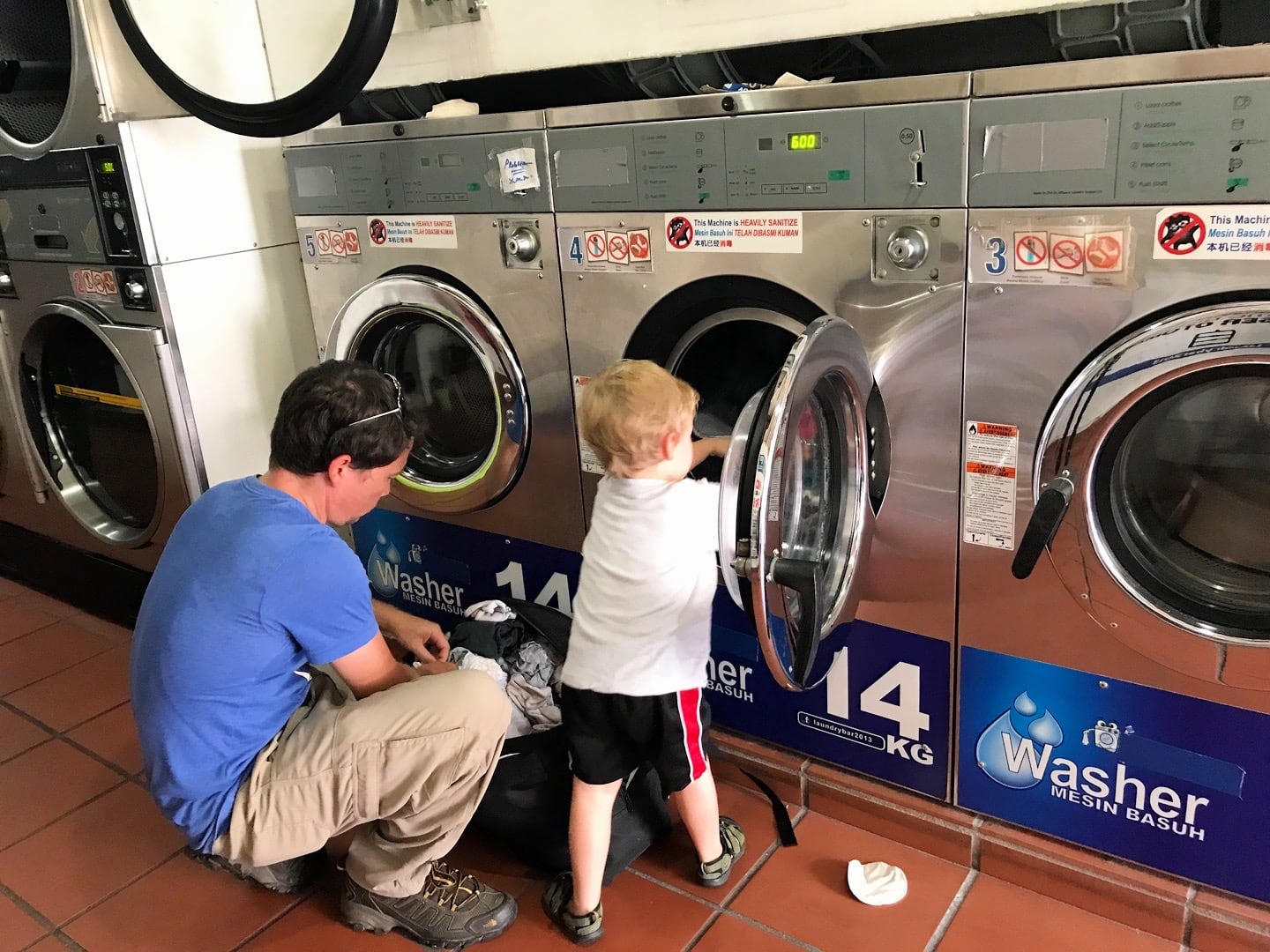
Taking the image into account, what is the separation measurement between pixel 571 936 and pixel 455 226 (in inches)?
53.8

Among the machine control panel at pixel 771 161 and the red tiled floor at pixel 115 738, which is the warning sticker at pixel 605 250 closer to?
the machine control panel at pixel 771 161

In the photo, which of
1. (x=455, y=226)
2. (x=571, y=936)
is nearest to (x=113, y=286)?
(x=455, y=226)

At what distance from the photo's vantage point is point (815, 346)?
1.39 m

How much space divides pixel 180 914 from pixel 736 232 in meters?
1.56

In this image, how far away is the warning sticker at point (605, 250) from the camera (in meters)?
1.85

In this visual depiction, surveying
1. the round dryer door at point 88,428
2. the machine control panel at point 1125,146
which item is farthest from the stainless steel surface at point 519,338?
the machine control panel at point 1125,146

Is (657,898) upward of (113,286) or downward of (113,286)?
downward

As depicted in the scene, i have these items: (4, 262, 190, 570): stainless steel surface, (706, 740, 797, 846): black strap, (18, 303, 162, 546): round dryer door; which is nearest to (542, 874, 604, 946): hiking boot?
(706, 740, 797, 846): black strap

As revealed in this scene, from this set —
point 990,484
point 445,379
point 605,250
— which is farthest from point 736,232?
point 445,379

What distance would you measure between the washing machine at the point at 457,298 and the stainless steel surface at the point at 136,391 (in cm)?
42

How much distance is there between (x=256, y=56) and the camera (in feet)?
8.03

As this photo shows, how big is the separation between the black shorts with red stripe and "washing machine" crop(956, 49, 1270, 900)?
47cm

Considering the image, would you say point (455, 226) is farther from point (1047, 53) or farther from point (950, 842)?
point (950, 842)

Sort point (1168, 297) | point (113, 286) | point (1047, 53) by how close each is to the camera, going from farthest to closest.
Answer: point (113, 286) → point (1047, 53) → point (1168, 297)
